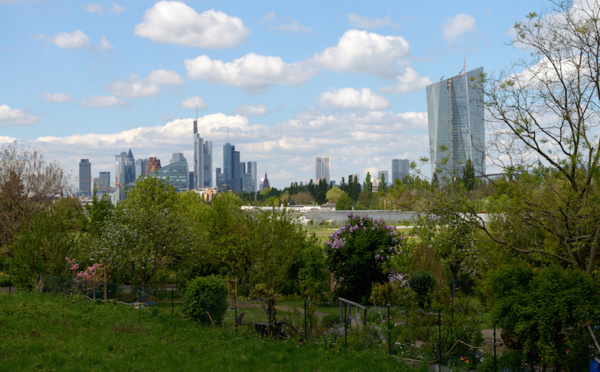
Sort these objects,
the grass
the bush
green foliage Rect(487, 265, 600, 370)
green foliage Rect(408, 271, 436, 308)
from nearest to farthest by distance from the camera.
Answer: green foliage Rect(487, 265, 600, 370) < the grass < the bush < green foliage Rect(408, 271, 436, 308)

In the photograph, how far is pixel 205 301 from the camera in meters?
18.9

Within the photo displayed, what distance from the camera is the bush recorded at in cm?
1878

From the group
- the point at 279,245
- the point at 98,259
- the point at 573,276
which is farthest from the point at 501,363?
the point at 98,259

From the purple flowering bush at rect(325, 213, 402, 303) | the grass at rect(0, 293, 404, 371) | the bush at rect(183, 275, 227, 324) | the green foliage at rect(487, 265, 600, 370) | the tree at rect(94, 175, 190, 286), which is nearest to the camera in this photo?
the green foliage at rect(487, 265, 600, 370)

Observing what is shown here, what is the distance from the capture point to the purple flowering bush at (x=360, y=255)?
2639 centimetres

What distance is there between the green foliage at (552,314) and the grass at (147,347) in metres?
3.32

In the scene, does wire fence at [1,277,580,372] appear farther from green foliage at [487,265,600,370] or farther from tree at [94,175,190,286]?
tree at [94,175,190,286]

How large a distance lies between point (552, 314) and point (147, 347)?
10.8 meters

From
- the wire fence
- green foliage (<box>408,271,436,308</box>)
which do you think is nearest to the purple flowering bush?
green foliage (<box>408,271,436,308</box>)

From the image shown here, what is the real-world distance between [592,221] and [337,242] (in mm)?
13445

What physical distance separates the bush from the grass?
0.50m

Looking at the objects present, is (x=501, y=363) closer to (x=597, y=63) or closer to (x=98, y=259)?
(x=597, y=63)

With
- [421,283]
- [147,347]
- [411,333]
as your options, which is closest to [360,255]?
[421,283]

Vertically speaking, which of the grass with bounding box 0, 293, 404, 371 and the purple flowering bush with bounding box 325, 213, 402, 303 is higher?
the purple flowering bush with bounding box 325, 213, 402, 303
